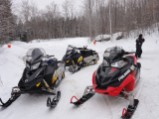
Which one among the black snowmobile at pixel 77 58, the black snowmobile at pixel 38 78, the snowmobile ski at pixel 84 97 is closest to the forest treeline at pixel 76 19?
the black snowmobile at pixel 77 58

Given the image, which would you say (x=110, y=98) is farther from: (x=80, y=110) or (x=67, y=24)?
(x=67, y=24)

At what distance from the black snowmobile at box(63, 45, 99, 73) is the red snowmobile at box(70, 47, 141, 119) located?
2.70 metres

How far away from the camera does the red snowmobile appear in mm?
3537

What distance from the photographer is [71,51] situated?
23.4 feet

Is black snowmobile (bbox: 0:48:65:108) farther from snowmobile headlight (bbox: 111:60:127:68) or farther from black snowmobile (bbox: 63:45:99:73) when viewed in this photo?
black snowmobile (bbox: 63:45:99:73)

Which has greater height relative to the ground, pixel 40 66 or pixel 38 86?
pixel 40 66

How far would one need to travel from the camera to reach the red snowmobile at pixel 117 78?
3537 mm

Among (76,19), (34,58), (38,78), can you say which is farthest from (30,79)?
(76,19)

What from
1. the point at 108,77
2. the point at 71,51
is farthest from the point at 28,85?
the point at 71,51

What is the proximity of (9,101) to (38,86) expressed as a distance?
3.20ft

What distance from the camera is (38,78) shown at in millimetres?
4172

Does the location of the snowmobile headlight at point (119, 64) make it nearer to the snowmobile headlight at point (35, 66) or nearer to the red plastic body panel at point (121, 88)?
the red plastic body panel at point (121, 88)

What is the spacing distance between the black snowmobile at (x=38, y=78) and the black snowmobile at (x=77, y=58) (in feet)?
5.97

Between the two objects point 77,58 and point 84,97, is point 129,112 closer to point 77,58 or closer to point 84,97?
point 84,97
